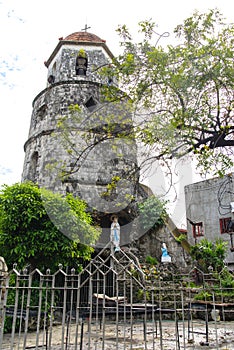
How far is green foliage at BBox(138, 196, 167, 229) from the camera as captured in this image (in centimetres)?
1482

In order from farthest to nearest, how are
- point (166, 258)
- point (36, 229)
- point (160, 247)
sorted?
1. point (160, 247)
2. point (166, 258)
3. point (36, 229)

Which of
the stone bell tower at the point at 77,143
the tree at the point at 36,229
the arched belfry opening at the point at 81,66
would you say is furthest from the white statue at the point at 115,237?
the arched belfry opening at the point at 81,66

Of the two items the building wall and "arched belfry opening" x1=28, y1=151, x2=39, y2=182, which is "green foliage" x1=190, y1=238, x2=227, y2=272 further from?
"arched belfry opening" x1=28, y1=151, x2=39, y2=182

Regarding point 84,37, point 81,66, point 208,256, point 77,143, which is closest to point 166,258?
point 208,256

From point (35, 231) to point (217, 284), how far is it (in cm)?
763

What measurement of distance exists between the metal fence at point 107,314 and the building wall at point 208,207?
5.44m

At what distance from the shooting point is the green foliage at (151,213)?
1482cm

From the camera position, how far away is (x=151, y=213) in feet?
48.9

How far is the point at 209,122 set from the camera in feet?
20.7

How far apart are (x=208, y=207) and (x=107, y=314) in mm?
14450

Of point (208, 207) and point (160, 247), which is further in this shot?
point (208, 207)

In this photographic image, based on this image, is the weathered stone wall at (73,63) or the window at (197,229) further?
the window at (197,229)

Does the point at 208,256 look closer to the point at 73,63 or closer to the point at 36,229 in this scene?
the point at 36,229

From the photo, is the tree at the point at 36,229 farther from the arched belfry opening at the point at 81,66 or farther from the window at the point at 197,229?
the window at the point at 197,229
